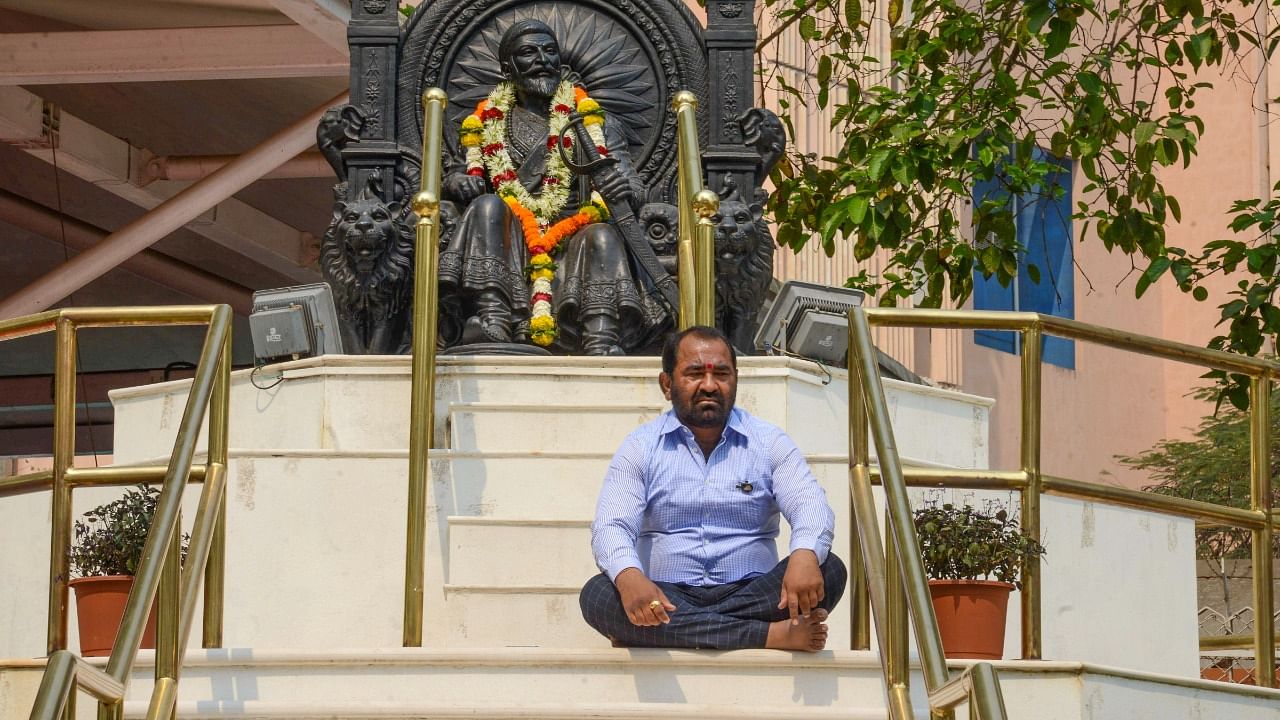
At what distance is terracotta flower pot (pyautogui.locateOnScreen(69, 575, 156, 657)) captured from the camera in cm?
588

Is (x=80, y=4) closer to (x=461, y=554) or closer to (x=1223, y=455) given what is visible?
(x=461, y=554)

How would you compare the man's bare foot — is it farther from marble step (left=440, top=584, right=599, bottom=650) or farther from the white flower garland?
the white flower garland

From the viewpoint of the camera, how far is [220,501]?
5.47 metres

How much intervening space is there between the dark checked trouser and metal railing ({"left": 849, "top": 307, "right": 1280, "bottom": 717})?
23cm

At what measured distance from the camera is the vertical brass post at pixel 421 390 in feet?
19.0

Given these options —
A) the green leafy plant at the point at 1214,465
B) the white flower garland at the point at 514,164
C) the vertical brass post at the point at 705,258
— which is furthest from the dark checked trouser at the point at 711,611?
the green leafy plant at the point at 1214,465

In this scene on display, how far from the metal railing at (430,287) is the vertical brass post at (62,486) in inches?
36.7

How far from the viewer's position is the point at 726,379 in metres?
5.57

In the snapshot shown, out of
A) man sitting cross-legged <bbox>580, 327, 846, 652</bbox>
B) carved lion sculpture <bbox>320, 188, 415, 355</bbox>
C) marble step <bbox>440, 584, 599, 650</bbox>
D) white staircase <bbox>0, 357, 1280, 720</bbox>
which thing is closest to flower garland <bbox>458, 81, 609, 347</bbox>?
carved lion sculpture <bbox>320, 188, 415, 355</bbox>

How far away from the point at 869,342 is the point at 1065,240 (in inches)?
513

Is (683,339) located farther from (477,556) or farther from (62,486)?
(62,486)

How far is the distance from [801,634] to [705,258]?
5.69 feet

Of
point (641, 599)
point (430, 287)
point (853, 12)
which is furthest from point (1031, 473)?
point (853, 12)

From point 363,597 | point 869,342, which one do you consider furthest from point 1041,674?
point 363,597
